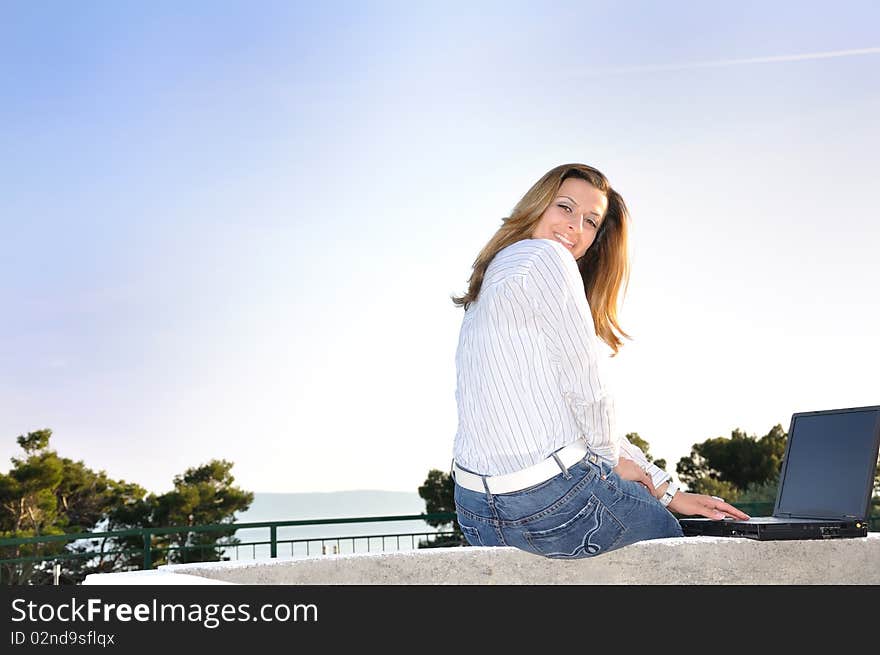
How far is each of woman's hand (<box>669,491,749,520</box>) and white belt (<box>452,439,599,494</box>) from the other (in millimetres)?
429

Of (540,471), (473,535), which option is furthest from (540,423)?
(473,535)

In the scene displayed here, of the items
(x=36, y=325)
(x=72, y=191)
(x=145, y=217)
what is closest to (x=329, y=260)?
(x=145, y=217)

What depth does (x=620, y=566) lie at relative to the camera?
2.48 meters

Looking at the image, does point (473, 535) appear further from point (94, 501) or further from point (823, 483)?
point (94, 501)

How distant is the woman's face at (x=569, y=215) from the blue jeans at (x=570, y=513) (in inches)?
26.6

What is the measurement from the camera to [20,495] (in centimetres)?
1892

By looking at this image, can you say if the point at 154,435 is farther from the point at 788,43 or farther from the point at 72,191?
the point at 788,43

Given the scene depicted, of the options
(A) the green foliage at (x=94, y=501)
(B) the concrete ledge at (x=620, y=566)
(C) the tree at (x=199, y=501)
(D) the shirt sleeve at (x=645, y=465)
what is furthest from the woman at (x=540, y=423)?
(C) the tree at (x=199, y=501)

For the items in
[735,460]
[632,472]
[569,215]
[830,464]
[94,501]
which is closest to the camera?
[632,472]

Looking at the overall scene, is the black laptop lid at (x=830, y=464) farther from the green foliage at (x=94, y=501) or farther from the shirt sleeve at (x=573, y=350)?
the green foliage at (x=94, y=501)

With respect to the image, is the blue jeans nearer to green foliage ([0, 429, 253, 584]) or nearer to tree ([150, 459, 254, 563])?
green foliage ([0, 429, 253, 584])

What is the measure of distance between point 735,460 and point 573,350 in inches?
589

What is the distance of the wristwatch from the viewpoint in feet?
7.52

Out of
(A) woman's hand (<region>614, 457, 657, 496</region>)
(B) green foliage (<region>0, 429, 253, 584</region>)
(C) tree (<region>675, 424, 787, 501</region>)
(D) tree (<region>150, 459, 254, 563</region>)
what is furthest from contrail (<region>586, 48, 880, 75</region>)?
(D) tree (<region>150, 459, 254, 563</region>)
